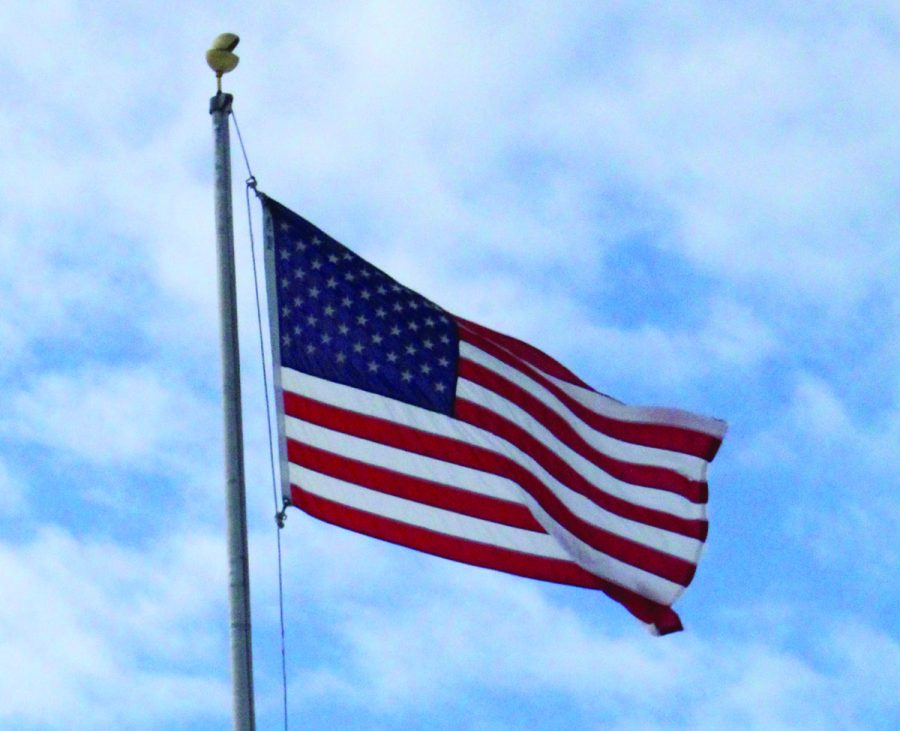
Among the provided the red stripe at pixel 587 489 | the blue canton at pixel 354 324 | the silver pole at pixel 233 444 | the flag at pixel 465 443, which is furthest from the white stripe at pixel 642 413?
the silver pole at pixel 233 444

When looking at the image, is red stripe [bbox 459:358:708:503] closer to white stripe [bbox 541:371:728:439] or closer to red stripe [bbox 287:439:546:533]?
white stripe [bbox 541:371:728:439]

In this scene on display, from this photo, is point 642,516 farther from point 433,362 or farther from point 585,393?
point 433,362

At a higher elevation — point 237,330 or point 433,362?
point 433,362

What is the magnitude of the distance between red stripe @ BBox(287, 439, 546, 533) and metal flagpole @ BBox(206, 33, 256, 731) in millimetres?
2226

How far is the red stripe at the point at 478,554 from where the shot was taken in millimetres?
19000

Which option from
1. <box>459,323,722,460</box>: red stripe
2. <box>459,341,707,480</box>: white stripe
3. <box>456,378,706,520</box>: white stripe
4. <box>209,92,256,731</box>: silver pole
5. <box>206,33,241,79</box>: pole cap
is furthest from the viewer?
<box>459,323,722,460</box>: red stripe

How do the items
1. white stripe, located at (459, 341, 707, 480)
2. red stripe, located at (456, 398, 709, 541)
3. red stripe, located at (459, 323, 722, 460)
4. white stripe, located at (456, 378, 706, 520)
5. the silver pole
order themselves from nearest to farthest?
the silver pole → red stripe, located at (456, 398, 709, 541) → white stripe, located at (456, 378, 706, 520) → white stripe, located at (459, 341, 707, 480) → red stripe, located at (459, 323, 722, 460)

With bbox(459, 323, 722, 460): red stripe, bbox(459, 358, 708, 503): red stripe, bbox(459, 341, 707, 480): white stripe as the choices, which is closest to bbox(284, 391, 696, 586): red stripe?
bbox(459, 358, 708, 503): red stripe

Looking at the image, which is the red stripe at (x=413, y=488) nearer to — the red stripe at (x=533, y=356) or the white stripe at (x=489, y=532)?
the white stripe at (x=489, y=532)

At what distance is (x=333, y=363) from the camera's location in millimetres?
19891

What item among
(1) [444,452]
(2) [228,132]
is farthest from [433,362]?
(2) [228,132]

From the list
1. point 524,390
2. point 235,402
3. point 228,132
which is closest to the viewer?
point 235,402

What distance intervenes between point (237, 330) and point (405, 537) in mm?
3136

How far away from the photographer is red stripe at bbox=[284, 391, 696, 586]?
19.6 meters
